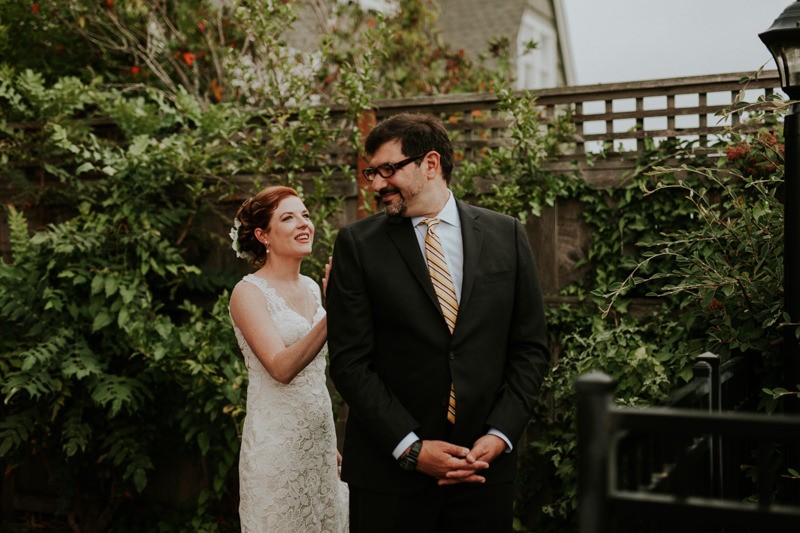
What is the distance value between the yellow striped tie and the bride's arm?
0.70 m

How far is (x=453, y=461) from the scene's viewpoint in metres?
2.94

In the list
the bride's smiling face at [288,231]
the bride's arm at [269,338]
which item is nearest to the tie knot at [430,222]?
the bride's arm at [269,338]

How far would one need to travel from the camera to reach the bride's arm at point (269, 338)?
3.70 metres

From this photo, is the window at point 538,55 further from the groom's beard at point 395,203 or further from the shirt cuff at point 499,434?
the shirt cuff at point 499,434

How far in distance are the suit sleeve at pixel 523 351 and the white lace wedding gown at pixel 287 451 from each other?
1160 millimetres

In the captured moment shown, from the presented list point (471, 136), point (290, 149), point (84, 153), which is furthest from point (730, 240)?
point (84, 153)

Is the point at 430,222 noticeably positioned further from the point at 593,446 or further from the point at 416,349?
the point at 593,446

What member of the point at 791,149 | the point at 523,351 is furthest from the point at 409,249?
the point at 791,149

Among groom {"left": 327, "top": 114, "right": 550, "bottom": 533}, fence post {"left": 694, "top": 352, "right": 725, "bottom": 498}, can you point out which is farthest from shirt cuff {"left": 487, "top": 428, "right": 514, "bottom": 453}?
fence post {"left": 694, "top": 352, "right": 725, "bottom": 498}

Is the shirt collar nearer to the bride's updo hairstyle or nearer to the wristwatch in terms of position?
the wristwatch

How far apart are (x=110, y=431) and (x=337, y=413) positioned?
5.92ft

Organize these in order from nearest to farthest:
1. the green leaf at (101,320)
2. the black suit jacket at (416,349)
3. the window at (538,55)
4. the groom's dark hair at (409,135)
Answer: the black suit jacket at (416,349) → the groom's dark hair at (409,135) → the green leaf at (101,320) → the window at (538,55)

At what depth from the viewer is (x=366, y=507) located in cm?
311

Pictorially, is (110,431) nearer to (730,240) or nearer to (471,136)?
(471,136)
